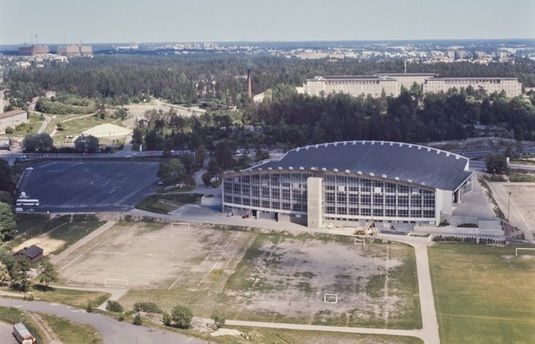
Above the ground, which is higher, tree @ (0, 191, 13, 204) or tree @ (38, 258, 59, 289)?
tree @ (0, 191, 13, 204)

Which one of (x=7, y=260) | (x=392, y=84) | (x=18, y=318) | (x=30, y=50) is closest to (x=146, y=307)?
(x=18, y=318)

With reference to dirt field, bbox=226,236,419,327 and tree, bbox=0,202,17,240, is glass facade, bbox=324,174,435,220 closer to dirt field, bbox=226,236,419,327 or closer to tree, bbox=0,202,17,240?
dirt field, bbox=226,236,419,327

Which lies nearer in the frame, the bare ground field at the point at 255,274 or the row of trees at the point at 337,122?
the bare ground field at the point at 255,274

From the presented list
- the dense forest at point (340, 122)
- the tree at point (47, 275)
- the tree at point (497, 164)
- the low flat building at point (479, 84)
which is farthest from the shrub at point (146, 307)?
the low flat building at point (479, 84)

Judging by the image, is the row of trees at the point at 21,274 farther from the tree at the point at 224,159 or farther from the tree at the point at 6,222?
the tree at the point at 224,159

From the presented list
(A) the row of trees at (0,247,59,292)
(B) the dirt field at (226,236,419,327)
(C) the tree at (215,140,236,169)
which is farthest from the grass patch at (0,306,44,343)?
(C) the tree at (215,140,236,169)

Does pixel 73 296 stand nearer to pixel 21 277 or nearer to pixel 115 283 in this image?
pixel 21 277
